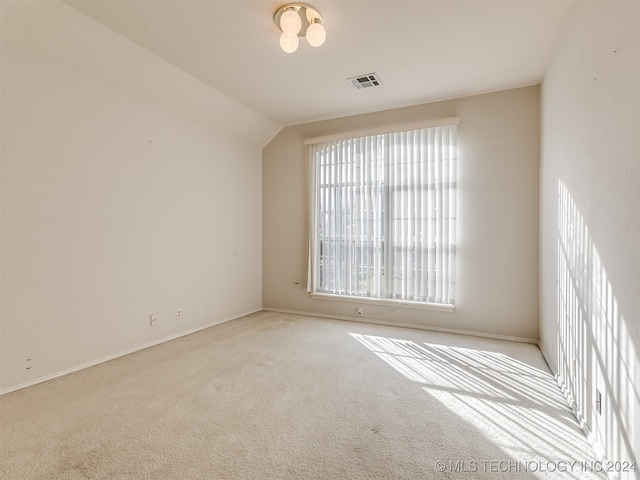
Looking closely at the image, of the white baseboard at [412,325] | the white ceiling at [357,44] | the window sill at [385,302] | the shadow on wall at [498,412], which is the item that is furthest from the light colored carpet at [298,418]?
the white ceiling at [357,44]

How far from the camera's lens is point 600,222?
1.56 m

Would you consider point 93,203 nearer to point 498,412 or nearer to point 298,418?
point 298,418

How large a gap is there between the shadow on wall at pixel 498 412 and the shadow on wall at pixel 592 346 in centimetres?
12

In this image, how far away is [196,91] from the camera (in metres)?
3.35

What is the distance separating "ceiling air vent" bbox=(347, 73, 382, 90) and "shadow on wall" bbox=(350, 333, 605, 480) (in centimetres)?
273

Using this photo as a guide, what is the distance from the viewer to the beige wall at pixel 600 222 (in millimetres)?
1240

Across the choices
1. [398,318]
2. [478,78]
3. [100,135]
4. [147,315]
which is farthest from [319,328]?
[478,78]

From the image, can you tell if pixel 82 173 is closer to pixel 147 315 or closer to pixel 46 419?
pixel 147 315

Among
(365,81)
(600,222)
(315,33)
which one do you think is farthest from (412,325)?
(315,33)

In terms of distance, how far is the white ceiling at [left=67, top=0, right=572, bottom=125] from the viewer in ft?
7.27

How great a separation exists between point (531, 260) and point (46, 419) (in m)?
4.25

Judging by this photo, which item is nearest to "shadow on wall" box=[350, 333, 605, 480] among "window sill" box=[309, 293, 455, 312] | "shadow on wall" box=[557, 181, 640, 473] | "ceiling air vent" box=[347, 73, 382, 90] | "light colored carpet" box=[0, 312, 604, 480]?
"light colored carpet" box=[0, 312, 604, 480]

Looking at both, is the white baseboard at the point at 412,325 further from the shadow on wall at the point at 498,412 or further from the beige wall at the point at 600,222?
the beige wall at the point at 600,222

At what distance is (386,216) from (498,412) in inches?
96.1
